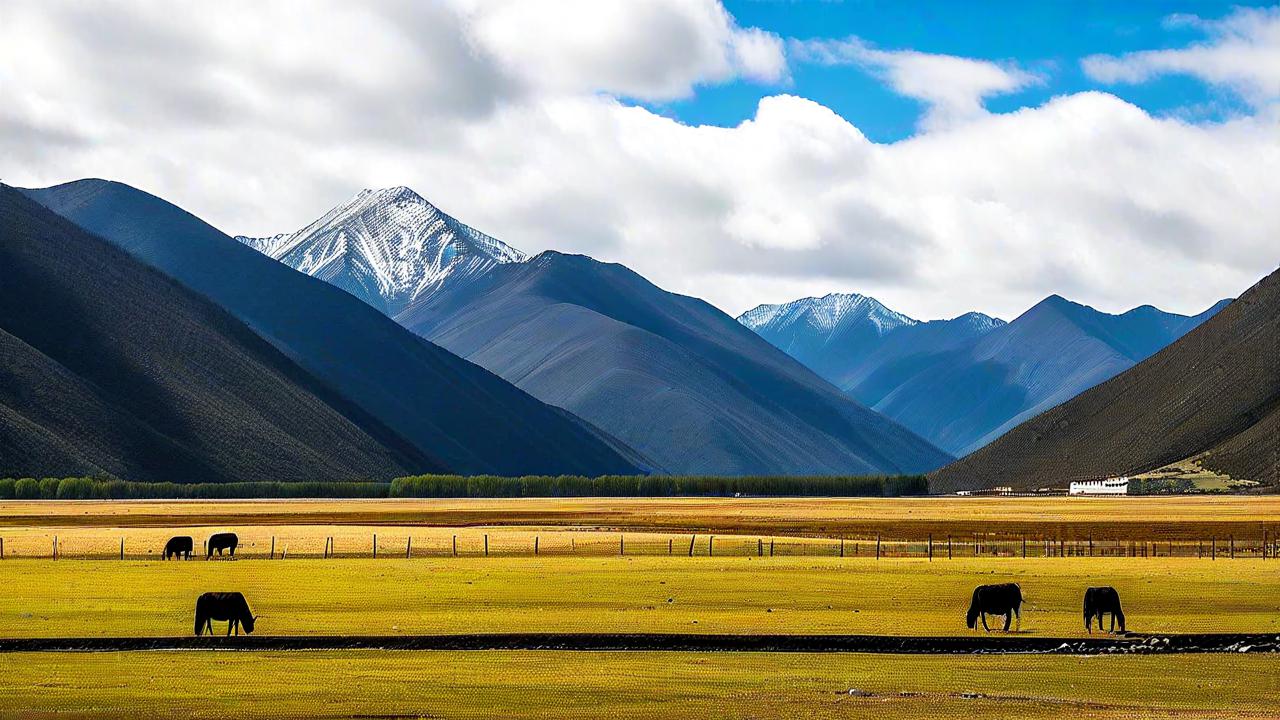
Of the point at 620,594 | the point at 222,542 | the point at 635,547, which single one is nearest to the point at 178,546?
the point at 222,542

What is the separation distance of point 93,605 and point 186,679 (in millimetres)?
18785

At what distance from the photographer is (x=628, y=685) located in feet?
109

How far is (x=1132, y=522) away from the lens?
138 meters

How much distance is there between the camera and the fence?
83.2 m

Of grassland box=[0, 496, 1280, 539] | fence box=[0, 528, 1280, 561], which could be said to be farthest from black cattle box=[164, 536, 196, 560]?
grassland box=[0, 496, 1280, 539]

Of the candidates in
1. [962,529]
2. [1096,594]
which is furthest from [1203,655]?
[962,529]

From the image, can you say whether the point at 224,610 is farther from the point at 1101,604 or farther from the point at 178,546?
the point at 178,546

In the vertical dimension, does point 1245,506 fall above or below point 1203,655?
above

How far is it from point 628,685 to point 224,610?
44.9 ft

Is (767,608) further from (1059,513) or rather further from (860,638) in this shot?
(1059,513)

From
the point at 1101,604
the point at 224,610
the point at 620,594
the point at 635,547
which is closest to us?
Answer: the point at 224,610

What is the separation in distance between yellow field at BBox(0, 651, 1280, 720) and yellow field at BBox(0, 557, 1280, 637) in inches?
213

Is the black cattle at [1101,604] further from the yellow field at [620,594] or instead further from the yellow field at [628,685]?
the yellow field at [628,685]

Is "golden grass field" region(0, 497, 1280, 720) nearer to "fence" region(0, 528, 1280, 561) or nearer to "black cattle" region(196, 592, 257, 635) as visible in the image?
"fence" region(0, 528, 1280, 561)
